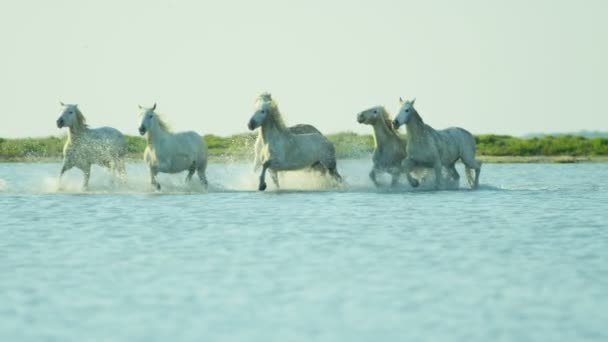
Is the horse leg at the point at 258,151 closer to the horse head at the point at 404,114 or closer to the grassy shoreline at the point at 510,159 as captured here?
the horse head at the point at 404,114

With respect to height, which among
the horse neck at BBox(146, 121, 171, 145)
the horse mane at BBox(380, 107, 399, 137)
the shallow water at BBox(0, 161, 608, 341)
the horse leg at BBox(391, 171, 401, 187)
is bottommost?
the shallow water at BBox(0, 161, 608, 341)

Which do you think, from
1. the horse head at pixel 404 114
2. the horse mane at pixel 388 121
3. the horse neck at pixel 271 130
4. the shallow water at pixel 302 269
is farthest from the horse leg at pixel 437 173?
the horse neck at pixel 271 130

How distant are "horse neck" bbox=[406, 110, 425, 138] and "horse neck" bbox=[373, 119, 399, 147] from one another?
890mm

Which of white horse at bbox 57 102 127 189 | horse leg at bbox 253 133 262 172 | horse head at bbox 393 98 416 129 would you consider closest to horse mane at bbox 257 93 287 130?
horse leg at bbox 253 133 262 172

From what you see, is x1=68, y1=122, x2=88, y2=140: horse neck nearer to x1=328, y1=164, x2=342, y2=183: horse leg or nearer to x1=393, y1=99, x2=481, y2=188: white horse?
x1=328, y1=164, x2=342, y2=183: horse leg

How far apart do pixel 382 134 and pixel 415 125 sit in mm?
972

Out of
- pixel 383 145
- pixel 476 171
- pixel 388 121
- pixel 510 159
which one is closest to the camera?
pixel 383 145

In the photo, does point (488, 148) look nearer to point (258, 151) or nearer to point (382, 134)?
point (382, 134)

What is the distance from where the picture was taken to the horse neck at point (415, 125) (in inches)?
875

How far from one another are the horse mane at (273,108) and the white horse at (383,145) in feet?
5.84

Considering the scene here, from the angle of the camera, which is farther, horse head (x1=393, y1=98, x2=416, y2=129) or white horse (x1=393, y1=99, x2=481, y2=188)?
white horse (x1=393, y1=99, x2=481, y2=188)

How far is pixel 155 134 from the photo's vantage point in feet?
69.7

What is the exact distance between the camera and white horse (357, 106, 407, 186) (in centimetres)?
2309

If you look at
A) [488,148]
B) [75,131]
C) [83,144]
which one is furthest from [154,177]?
[488,148]
